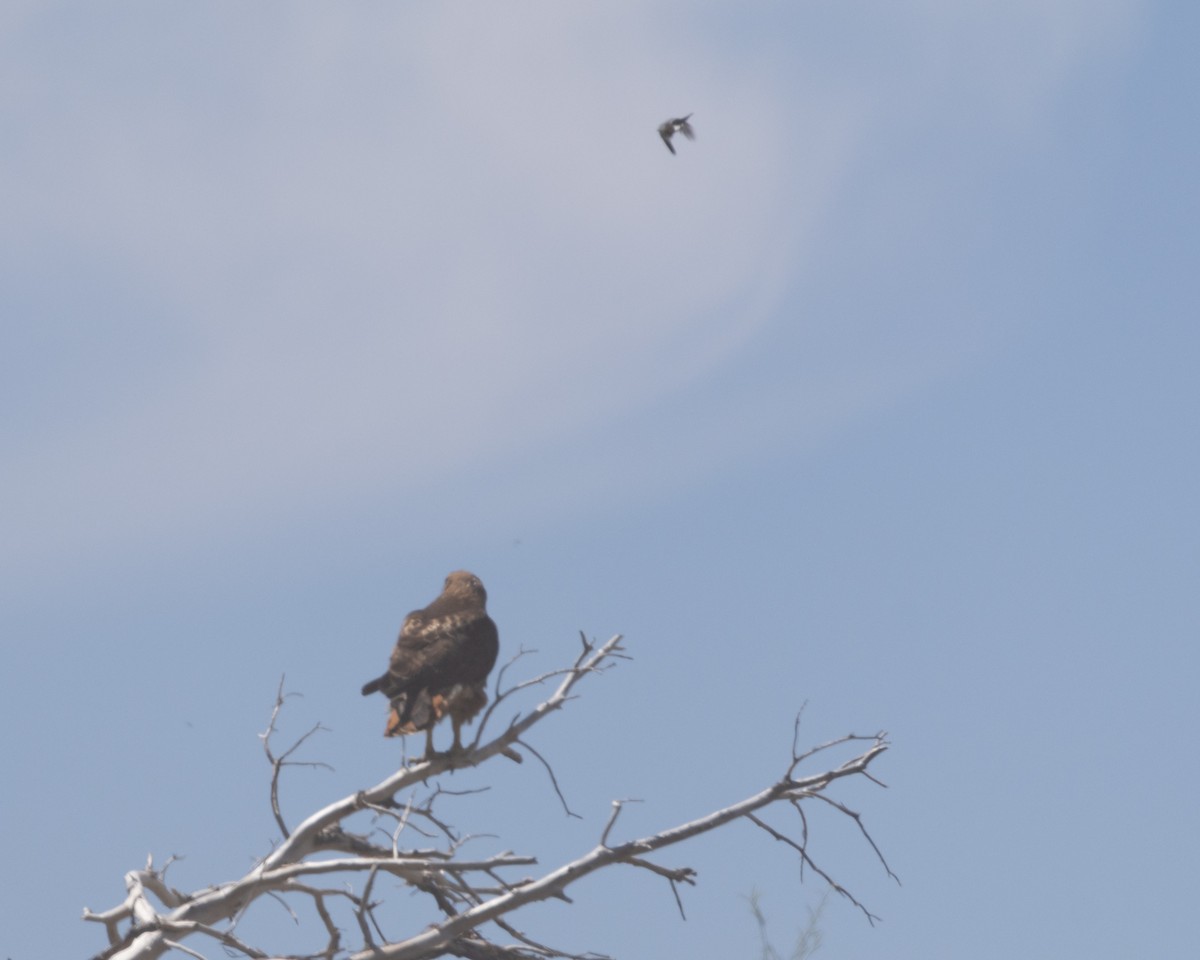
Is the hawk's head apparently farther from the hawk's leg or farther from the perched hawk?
the hawk's leg

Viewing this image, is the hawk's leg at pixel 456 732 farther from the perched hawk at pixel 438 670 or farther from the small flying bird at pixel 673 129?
the small flying bird at pixel 673 129

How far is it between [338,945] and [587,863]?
204cm

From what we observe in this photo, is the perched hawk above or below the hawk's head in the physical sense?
below

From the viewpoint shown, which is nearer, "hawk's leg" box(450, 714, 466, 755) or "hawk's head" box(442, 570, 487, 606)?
"hawk's leg" box(450, 714, 466, 755)

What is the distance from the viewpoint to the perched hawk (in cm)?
987

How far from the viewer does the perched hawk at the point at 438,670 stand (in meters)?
9.87

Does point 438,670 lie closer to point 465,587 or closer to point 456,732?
point 456,732

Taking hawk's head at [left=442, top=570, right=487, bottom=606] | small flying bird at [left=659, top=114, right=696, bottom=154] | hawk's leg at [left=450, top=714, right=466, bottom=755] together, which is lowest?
hawk's leg at [left=450, top=714, right=466, bottom=755]

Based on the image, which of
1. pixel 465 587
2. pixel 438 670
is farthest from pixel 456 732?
pixel 465 587

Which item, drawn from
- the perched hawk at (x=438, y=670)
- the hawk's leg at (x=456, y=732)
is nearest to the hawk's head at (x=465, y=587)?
the perched hawk at (x=438, y=670)

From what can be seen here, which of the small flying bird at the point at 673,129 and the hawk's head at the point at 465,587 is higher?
the small flying bird at the point at 673,129

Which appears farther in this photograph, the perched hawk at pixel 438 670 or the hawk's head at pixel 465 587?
the hawk's head at pixel 465 587

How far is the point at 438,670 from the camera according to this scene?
10055mm

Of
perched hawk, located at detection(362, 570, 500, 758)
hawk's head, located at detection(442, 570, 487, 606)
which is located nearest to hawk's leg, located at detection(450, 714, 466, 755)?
perched hawk, located at detection(362, 570, 500, 758)
